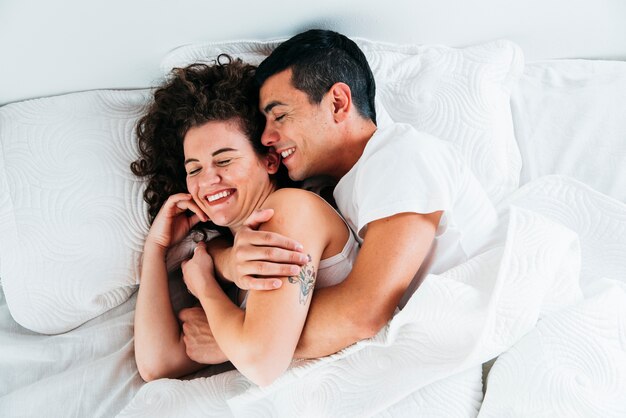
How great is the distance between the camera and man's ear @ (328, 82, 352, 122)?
121 cm

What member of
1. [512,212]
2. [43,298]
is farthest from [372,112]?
[43,298]

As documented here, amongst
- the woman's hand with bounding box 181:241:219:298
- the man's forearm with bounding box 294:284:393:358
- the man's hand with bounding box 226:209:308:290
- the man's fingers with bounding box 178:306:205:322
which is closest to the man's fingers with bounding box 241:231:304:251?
the man's hand with bounding box 226:209:308:290

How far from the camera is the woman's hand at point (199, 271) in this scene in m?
1.19

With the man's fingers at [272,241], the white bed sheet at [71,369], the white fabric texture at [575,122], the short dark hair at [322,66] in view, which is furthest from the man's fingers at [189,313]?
the white fabric texture at [575,122]

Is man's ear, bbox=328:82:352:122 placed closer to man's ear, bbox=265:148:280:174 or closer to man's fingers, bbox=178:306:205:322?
man's ear, bbox=265:148:280:174

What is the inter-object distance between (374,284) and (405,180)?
0.20m

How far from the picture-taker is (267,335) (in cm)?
96

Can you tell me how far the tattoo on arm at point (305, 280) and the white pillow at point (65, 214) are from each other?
45 centimetres

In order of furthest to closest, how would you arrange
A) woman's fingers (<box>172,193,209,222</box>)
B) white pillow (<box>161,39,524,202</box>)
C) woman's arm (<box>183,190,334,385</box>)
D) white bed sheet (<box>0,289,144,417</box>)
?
white pillow (<box>161,39,524,202</box>) → woman's fingers (<box>172,193,209,222</box>) → white bed sheet (<box>0,289,144,417</box>) → woman's arm (<box>183,190,334,385</box>)

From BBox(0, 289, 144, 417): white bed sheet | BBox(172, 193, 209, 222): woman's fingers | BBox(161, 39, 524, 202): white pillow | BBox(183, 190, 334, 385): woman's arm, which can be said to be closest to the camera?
BBox(183, 190, 334, 385): woman's arm

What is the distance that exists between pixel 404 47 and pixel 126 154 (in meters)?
0.74

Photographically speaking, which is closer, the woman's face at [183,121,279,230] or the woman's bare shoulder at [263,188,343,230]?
the woman's bare shoulder at [263,188,343,230]

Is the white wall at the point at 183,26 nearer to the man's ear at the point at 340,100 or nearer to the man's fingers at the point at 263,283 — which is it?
the man's ear at the point at 340,100

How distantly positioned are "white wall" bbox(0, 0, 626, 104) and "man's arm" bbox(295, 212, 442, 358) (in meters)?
0.59
